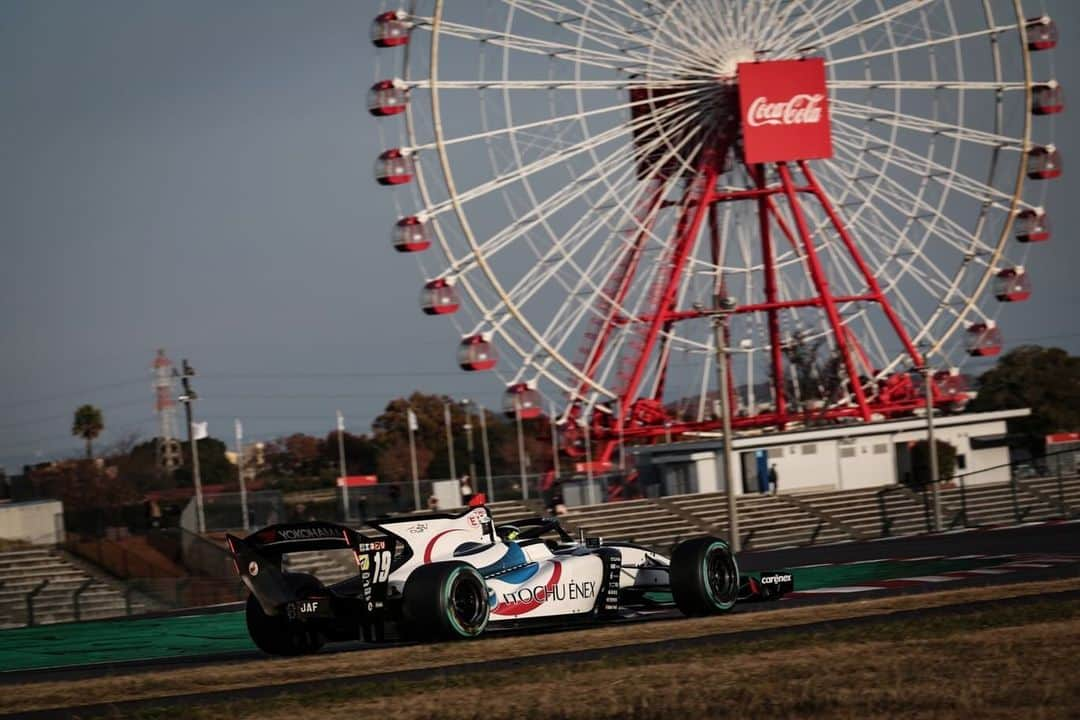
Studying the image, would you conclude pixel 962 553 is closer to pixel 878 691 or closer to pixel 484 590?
pixel 484 590

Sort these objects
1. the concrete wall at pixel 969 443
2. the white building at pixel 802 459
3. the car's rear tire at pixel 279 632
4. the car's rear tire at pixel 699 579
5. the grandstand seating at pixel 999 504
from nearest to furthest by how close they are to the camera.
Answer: the car's rear tire at pixel 279 632 < the car's rear tire at pixel 699 579 < the grandstand seating at pixel 999 504 < the white building at pixel 802 459 < the concrete wall at pixel 969 443

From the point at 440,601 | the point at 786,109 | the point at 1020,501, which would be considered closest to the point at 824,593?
the point at 440,601

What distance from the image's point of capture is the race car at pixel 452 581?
54.5 feet

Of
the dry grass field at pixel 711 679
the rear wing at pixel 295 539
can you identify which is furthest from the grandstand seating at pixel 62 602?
the rear wing at pixel 295 539

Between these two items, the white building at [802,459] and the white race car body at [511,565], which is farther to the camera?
the white building at [802,459]

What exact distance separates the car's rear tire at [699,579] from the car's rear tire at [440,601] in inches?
100

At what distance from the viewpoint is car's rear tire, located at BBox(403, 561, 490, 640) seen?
1628cm

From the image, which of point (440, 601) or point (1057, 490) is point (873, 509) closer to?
point (1057, 490)

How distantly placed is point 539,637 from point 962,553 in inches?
600

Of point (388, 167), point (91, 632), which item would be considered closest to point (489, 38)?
point (388, 167)

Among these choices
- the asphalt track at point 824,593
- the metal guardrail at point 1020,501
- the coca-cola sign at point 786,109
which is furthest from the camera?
the coca-cola sign at point 786,109

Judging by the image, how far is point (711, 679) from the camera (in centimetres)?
1238

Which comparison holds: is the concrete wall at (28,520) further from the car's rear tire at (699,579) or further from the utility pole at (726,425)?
the car's rear tire at (699,579)

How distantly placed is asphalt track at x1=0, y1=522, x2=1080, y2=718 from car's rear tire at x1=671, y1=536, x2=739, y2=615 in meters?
0.78
